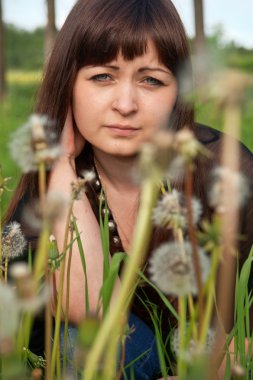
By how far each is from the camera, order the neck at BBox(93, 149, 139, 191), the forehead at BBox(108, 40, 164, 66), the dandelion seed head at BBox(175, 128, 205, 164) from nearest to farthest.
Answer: the dandelion seed head at BBox(175, 128, 205, 164)
the forehead at BBox(108, 40, 164, 66)
the neck at BBox(93, 149, 139, 191)

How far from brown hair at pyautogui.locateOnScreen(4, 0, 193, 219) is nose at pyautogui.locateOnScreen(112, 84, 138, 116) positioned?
152mm

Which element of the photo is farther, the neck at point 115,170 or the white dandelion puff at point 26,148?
the neck at point 115,170

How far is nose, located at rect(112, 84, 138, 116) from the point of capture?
1.80 meters

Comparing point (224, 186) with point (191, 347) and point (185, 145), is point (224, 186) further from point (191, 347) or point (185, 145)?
point (191, 347)

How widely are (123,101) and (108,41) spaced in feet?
0.85

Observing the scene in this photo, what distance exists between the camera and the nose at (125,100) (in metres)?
1.80

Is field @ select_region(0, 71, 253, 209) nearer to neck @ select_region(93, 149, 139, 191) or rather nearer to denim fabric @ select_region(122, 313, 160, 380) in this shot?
neck @ select_region(93, 149, 139, 191)

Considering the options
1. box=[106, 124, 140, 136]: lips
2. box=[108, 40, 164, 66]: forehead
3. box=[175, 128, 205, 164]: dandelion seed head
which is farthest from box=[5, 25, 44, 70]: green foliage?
box=[175, 128, 205, 164]: dandelion seed head

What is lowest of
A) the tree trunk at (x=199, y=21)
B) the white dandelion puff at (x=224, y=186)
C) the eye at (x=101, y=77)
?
the white dandelion puff at (x=224, y=186)

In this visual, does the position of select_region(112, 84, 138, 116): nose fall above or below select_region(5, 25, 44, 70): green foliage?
below

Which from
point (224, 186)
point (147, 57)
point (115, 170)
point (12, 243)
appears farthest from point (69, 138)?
point (224, 186)

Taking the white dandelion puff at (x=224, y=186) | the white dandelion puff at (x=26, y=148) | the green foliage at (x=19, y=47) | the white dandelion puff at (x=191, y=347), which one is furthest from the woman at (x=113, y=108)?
the green foliage at (x=19, y=47)

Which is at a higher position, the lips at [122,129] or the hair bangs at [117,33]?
the hair bangs at [117,33]

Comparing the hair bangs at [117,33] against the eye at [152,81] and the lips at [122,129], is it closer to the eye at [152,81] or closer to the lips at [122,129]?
the eye at [152,81]
